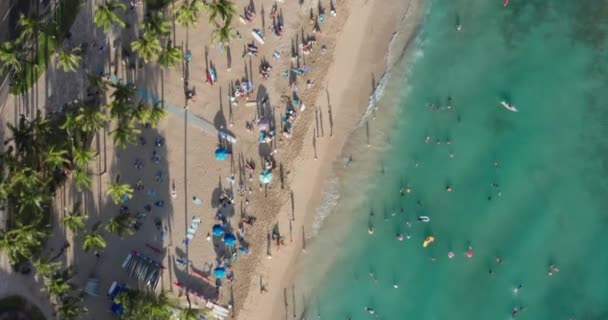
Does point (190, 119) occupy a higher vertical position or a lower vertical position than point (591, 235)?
lower

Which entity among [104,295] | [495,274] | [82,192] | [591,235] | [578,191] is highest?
[578,191]

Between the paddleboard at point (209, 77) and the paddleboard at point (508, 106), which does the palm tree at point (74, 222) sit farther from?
the paddleboard at point (508, 106)

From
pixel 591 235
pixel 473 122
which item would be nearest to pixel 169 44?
pixel 473 122

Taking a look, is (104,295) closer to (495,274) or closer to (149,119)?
(149,119)

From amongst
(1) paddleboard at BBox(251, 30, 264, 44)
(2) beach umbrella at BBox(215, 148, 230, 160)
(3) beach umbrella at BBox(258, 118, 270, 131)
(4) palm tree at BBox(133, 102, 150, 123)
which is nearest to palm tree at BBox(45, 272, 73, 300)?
(4) palm tree at BBox(133, 102, 150, 123)

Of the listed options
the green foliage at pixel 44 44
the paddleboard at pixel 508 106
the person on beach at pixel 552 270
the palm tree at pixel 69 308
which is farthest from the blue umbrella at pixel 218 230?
the person on beach at pixel 552 270
